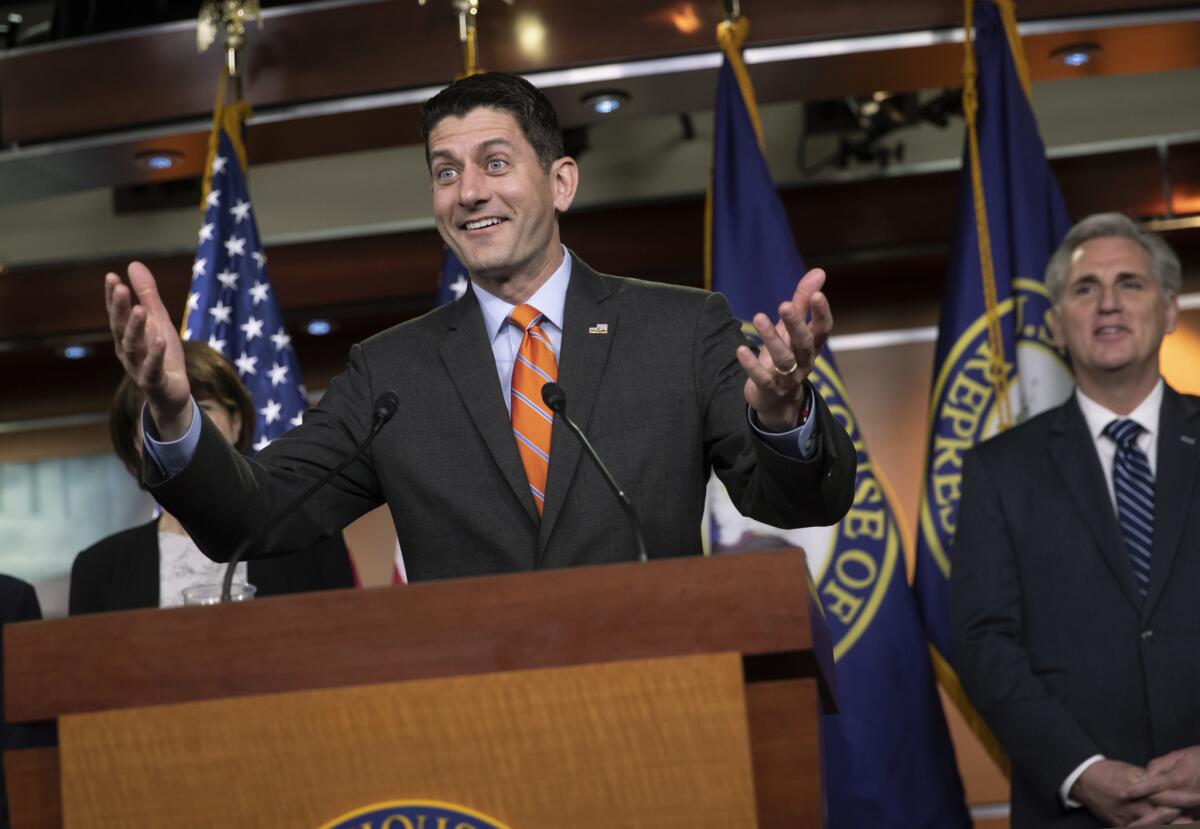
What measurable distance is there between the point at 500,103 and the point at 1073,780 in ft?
5.29

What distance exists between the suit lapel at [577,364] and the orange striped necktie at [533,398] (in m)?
0.03

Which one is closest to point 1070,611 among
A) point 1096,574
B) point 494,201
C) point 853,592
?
point 1096,574

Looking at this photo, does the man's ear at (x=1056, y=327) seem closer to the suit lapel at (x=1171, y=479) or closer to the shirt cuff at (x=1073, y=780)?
the suit lapel at (x=1171, y=479)

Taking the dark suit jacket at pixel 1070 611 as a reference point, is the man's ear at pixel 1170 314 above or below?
above

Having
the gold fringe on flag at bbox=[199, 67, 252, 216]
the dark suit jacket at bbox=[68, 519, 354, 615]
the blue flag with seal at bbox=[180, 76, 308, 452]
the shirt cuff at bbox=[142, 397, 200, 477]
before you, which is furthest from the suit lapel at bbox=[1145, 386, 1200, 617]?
the gold fringe on flag at bbox=[199, 67, 252, 216]

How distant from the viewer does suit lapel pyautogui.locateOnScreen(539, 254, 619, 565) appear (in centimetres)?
184

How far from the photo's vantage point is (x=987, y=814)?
4.35 metres

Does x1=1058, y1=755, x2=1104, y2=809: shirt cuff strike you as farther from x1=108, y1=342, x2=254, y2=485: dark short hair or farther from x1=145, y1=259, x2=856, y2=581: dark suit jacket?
x1=108, y1=342, x2=254, y2=485: dark short hair

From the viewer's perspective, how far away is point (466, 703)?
1.34 metres

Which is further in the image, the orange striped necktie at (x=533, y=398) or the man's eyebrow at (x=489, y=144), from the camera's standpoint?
the man's eyebrow at (x=489, y=144)

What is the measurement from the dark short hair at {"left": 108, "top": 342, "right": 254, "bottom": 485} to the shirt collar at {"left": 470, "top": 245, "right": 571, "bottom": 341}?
3.53 ft

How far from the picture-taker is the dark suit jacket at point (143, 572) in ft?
9.70

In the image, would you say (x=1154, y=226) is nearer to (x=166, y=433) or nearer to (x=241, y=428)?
(x=241, y=428)

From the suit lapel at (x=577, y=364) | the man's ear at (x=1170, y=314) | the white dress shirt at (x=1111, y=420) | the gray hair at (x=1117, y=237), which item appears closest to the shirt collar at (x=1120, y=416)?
the white dress shirt at (x=1111, y=420)
